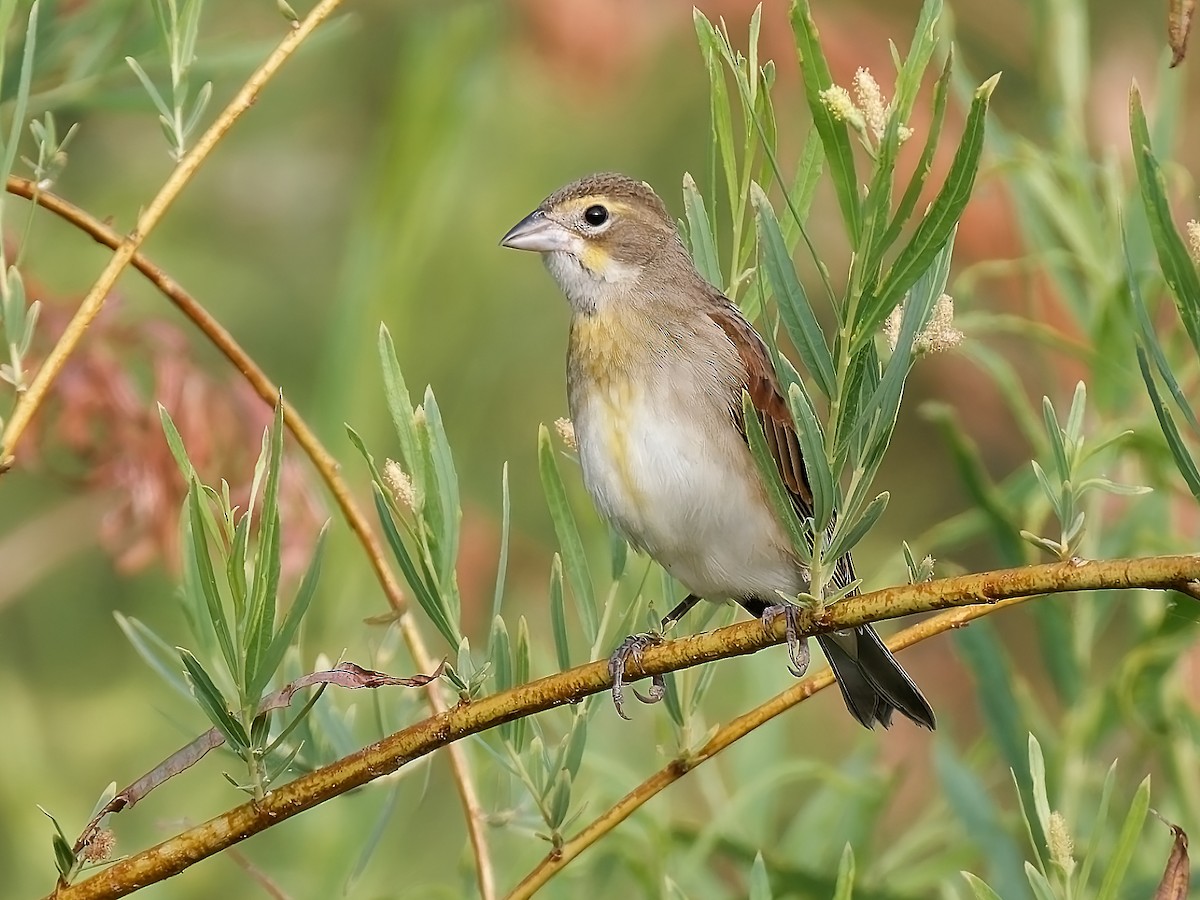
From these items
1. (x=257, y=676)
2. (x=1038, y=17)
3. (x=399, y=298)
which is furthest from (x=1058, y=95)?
(x=257, y=676)

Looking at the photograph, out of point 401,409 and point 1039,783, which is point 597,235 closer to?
point 401,409

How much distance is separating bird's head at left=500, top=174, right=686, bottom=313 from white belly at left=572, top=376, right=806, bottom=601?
1.08ft

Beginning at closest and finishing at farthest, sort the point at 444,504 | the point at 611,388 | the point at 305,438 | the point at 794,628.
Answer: the point at 794,628 → the point at 444,504 → the point at 305,438 → the point at 611,388

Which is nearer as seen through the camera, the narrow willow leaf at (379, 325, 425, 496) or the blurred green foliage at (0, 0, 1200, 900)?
the narrow willow leaf at (379, 325, 425, 496)

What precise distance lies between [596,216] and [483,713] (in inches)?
71.4

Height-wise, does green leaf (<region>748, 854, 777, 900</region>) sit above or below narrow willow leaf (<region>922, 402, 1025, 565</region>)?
below

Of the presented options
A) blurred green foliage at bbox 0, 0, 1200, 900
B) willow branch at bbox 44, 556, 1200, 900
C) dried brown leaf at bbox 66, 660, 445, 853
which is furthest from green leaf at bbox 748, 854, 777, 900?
dried brown leaf at bbox 66, 660, 445, 853

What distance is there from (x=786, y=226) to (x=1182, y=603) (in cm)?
62

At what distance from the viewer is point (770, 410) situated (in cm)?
270

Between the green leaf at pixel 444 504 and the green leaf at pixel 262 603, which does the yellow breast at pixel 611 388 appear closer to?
the green leaf at pixel 444 504

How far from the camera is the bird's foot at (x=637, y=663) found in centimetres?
165

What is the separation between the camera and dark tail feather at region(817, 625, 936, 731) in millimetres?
2627

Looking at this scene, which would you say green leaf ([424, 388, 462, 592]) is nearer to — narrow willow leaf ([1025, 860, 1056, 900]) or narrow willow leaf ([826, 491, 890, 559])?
narrow willow leaf ([826, 491, 890, 559])

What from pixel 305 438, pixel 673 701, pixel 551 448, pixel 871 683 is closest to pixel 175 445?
pixel 305 438
